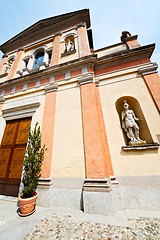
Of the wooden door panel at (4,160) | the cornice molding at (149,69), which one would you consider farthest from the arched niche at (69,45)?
the wooden door panel at (4,160)

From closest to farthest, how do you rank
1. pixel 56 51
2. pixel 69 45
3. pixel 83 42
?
pixel 83 42, pixel 69 45, pixel 56 51

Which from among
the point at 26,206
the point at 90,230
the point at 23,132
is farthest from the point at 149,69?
the point at 26,206

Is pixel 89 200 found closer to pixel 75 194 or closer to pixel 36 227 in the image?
pixel 75 194

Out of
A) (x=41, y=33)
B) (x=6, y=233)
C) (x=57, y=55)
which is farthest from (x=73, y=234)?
(x=41, y=33)

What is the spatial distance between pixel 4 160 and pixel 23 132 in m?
1.48

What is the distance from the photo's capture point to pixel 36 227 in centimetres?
212

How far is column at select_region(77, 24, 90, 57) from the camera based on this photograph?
5.70 meters

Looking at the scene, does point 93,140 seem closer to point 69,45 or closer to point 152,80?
point 152,80

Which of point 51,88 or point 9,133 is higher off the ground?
point 51,88

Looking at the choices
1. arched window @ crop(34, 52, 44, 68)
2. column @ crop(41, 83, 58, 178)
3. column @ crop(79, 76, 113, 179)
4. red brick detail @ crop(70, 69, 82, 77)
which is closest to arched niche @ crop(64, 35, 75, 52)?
red brick detail @ crop(70, 69, 82, 77)

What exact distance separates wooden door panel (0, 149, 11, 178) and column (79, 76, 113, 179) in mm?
3727

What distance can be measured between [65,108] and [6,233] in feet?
12.8

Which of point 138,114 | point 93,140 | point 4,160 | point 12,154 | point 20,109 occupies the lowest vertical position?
point 4,160

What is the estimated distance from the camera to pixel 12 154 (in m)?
4.42
